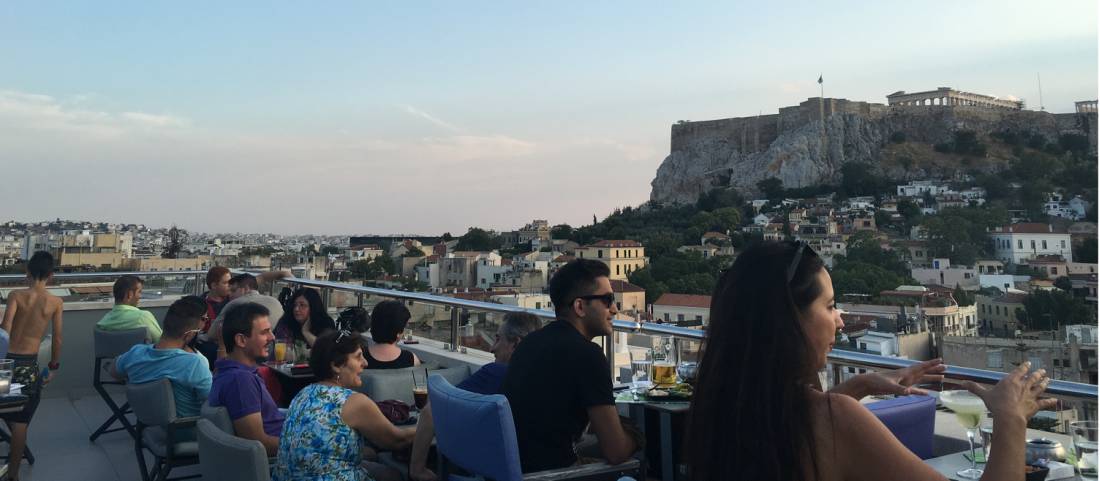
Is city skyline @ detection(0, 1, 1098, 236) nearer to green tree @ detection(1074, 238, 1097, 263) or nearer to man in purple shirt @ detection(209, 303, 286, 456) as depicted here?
man in purple shirt @ detection(209, 303, 286, 456)

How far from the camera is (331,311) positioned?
17.0 feet

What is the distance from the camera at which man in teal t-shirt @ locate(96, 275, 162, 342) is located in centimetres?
429

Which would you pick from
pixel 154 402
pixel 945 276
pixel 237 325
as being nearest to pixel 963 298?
pixel 945 276

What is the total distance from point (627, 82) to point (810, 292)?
158 feet

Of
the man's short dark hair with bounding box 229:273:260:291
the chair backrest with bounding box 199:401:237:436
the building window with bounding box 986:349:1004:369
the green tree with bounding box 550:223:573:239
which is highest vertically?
the green tree with bounding box 550:223:573:239

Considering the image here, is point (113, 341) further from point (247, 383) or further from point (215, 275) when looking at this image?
point (247, 383)

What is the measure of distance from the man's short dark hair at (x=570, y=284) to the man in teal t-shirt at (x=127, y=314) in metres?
3.10

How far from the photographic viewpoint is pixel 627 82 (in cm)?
4781

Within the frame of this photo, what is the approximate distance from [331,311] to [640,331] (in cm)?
304

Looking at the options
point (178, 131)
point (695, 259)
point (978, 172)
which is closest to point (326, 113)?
point (178, 131)

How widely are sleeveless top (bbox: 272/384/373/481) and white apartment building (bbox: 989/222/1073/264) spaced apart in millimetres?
69044

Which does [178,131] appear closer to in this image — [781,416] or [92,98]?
[92,98]

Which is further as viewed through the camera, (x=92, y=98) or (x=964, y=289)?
(x=964, y=289)

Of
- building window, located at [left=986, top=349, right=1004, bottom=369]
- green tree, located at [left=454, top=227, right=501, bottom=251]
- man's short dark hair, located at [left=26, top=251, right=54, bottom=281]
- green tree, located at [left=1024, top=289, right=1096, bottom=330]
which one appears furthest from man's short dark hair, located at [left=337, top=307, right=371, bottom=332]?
green tree, located at [left=454, top=227, right=501, bottom=251]
